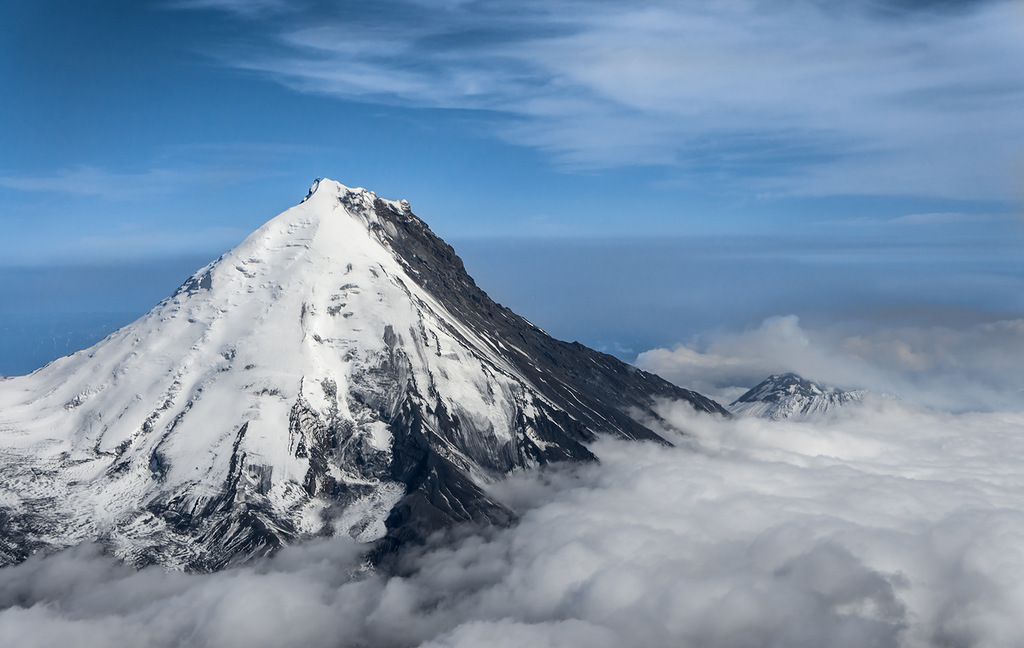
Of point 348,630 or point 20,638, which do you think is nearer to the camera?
point 20,638

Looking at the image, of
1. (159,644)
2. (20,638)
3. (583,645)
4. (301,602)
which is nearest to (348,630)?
(301,602)

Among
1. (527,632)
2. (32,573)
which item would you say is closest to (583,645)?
(527,632)

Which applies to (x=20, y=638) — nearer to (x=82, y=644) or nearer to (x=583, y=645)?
(x=82, y=644)

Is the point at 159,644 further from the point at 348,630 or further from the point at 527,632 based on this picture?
the point at 527,632

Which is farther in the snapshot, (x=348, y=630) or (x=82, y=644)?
(x=348, y=630)

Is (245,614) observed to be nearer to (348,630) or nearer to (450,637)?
(348,630)

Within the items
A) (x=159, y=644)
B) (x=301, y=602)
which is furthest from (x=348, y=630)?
(x=159, y=644)

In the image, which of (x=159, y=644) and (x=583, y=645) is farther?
(x=583, y=645)
